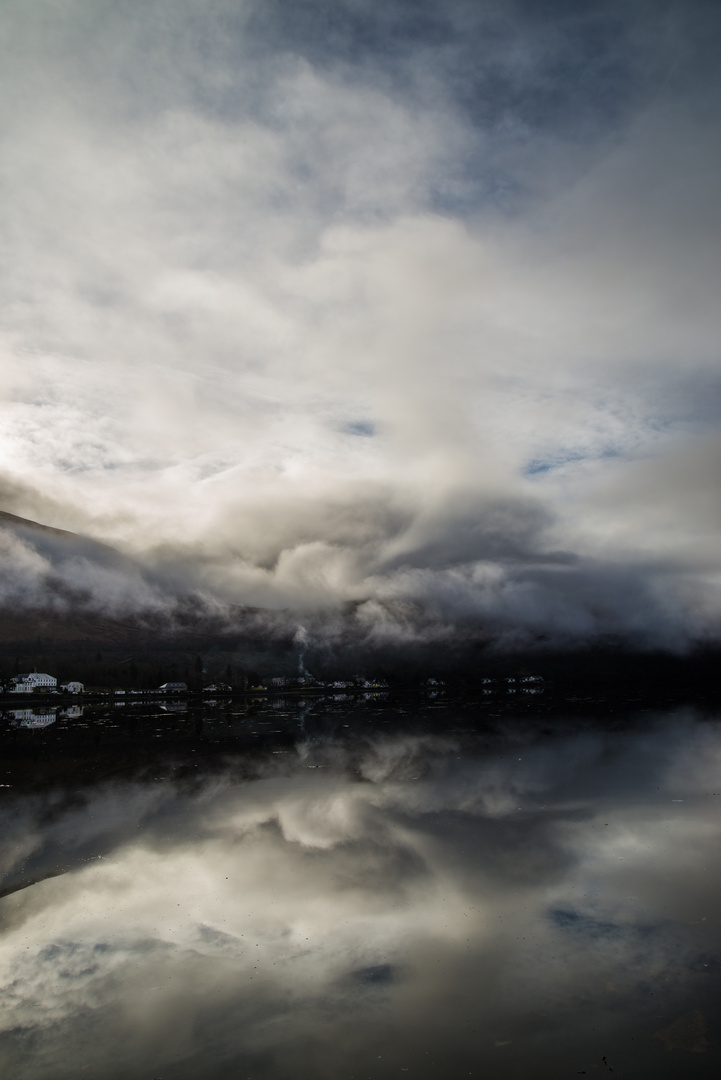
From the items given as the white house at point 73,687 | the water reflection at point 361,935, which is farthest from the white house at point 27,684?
the water reflection at point 361,935

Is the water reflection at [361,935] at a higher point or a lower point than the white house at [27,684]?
higher

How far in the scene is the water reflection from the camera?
12367mm

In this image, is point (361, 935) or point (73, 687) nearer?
point (361, 935)

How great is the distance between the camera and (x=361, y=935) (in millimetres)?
17375

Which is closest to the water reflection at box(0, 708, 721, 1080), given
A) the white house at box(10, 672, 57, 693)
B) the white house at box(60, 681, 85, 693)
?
the white house at box(60, 681, 85, 693)

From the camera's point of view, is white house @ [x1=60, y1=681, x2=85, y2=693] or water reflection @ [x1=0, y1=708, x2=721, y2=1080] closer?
water reflection @ [x1=0, y1=708, x2=721, y2=1080]

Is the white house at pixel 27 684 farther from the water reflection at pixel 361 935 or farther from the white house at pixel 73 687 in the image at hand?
the water reflection at pixel 361 935

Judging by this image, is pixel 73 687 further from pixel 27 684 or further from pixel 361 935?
pixel 361 935

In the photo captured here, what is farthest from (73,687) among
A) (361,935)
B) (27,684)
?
(361,935)

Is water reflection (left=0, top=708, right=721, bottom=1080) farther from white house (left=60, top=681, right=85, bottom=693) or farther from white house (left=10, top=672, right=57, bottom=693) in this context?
white house (left=10, top=672, right=57, bottom=693)

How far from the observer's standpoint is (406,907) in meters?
19.1

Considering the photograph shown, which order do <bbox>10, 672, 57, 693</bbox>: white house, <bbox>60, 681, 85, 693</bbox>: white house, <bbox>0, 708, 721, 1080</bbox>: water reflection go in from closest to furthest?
<bbox>0, 708, 721, 1080</bbox>: water reflection → <bbox>60, 681, 85, 693</bbox>: white house → <bbox>10, 672, 57, 693</bbox>: white house

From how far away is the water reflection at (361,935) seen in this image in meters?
12.4

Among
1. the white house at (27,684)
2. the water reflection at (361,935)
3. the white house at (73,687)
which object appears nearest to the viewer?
the water reflection at (361,935)
